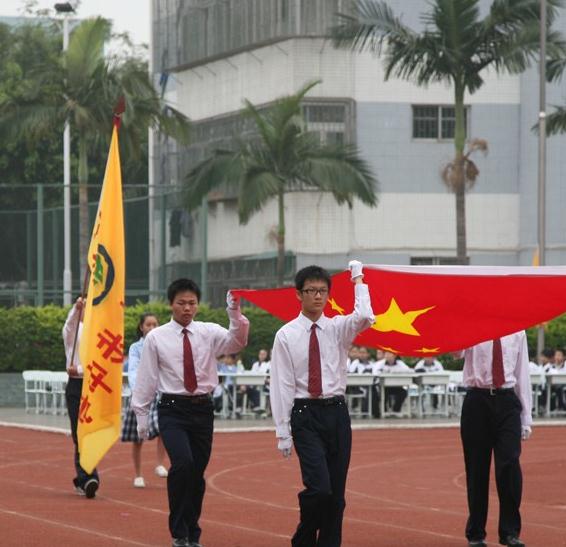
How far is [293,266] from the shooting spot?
53.4 m

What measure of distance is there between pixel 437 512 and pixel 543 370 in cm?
1997

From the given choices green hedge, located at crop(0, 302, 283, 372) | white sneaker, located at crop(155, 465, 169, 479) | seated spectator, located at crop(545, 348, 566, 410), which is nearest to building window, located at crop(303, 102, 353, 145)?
green hedge, located at crop(0, 302, 283, 372)

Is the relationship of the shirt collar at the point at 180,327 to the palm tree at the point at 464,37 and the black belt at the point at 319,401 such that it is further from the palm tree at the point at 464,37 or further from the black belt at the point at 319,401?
the palm tree at the point at 464,37

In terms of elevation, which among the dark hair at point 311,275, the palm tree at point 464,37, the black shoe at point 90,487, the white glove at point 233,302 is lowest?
the black shoe at point 90,487

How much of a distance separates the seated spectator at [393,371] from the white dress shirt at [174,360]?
73.2 ft

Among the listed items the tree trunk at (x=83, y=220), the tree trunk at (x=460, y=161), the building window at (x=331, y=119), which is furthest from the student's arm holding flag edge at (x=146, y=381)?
the building window at (x=331, y=119)

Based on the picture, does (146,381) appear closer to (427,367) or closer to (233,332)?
(233,332)

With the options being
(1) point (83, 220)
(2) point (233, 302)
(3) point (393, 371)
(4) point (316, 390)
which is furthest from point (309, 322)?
(1) point (83, 220)

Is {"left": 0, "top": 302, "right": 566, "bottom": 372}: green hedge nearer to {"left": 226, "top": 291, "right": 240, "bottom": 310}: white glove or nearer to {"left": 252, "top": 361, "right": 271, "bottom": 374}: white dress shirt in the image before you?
{"left": 252, "top": 361, "right": 271, "bottom": 374}: white dress shirt

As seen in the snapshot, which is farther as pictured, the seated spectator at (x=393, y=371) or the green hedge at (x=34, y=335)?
the green hedge at (x=34, y=335)

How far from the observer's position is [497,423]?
A: 13438mm

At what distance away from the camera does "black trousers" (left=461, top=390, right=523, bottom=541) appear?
1332 centimetres

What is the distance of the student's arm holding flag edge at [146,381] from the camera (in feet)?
43.5

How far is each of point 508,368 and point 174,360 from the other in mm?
2521
